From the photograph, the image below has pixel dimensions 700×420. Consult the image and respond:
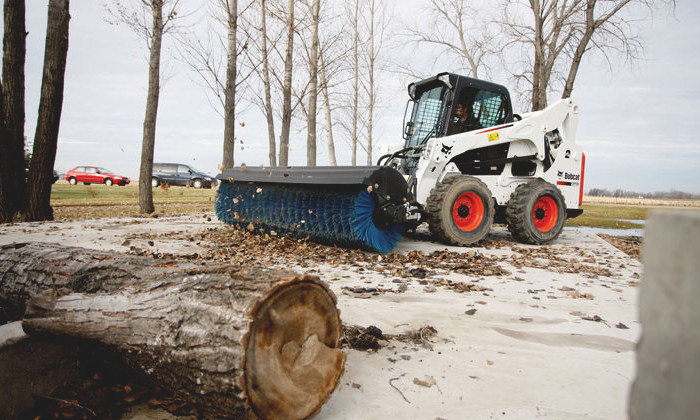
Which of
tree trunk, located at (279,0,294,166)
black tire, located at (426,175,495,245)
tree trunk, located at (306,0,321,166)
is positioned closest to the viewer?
black tire, located at (426,175,495,245)

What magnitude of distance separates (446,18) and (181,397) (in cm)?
1836

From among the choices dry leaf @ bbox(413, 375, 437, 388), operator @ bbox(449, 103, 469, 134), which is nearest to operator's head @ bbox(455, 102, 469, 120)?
operator @ bbox(449, 103, 469, 134)

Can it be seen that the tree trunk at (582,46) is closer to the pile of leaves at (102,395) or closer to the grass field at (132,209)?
the grass field at (132,209)

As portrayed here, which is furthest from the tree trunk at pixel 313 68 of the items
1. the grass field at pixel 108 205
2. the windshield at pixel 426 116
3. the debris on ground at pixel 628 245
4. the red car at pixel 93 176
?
the red car at pixel 93 176

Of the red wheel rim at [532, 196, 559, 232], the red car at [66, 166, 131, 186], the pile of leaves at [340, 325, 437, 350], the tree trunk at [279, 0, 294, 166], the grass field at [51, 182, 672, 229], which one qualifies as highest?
the tree trunk at [279, 0, 294, 166]

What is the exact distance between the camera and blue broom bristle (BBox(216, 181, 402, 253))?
473cm

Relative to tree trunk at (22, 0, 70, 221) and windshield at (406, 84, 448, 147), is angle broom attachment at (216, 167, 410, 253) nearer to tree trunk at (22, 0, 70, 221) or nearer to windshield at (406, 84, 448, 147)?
windshield at (406, 84, 448, 147)

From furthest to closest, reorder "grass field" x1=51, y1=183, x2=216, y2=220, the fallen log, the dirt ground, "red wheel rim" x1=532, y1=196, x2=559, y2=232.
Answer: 1. "grass field" x1=51, y1=183, x2=216, y2=220
2. "red wheel rim" x1=532, y1=196, x2=559, y2=232
3. the dirt ground
4. the fallen log

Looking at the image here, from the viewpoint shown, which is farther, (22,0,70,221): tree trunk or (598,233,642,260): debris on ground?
(22,0,70,221): tree trunk

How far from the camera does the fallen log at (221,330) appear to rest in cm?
148

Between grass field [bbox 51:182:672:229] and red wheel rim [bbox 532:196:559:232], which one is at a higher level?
red wheel rim [bbox 532:196:559:232]

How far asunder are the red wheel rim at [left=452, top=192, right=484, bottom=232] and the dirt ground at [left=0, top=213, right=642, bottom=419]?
1.31 feet

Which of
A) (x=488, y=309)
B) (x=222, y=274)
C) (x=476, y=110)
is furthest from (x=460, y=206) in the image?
(x=222, y=274)

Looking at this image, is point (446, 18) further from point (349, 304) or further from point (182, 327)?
point (182, 327)
